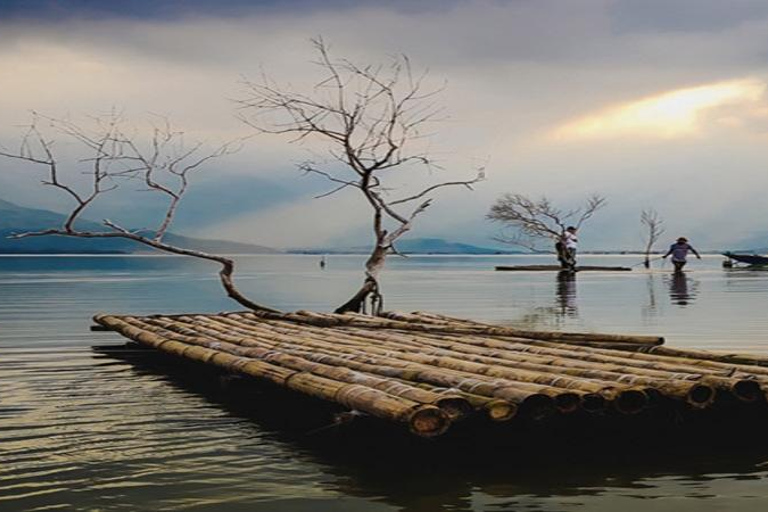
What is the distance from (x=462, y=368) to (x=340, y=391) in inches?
60.9

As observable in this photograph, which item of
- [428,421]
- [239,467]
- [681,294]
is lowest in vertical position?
[239,467]

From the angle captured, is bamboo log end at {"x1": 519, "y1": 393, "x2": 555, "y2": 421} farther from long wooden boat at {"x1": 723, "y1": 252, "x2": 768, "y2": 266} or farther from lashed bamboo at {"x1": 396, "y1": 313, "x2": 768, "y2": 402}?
long wooden boat at {"x1": 723, "y1": 252, "x2": 768, "y2": 266}

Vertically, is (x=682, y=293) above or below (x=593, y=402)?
above

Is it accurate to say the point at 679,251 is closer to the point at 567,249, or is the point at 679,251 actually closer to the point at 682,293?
the point at 567,249

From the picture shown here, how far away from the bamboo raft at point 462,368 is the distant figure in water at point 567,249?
3141 centimetres

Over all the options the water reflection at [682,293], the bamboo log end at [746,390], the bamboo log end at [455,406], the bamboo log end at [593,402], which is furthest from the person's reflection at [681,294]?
the bamboo log end at [455,406]

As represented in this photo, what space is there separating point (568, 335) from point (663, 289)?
69.8ft

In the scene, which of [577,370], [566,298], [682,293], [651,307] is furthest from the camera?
[682,293]

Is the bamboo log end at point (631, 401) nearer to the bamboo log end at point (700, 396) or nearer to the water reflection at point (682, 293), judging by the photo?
the bamboo log end at point (700, 396)

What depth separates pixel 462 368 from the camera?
8312mm

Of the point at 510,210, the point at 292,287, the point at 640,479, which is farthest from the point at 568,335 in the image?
the point at 510,210

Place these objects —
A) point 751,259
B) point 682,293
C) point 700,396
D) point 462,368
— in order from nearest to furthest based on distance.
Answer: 1. point 700,396
2. point 462,368
3. point 682,293
4. point 751,259

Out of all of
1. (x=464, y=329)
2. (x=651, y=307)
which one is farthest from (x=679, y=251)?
(x=464, y=329)

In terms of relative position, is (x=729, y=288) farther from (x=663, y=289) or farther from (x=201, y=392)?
(x=201, y=392)
